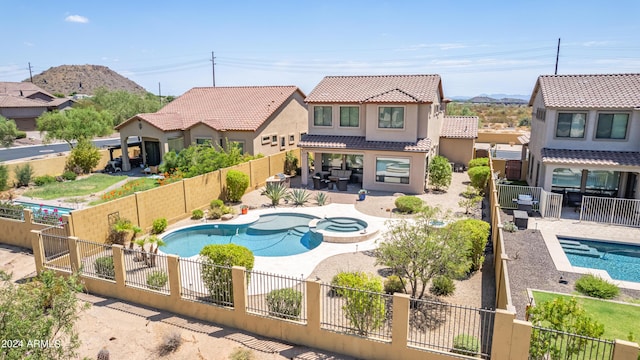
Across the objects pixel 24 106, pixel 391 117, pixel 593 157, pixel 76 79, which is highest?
pixel 76 79

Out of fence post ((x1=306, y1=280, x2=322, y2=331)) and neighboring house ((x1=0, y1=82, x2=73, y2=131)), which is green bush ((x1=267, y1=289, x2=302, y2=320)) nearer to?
fence post ((x1=306, y1=280, x2=322, y2=331))

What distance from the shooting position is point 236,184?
25078 mm

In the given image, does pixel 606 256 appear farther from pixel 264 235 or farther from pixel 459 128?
pixel 459 128

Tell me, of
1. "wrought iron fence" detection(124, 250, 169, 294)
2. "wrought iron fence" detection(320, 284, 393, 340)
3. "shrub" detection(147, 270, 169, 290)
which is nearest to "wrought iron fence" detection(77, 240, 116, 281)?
"wrought iron fence" detection(124, 250, 169, 294)

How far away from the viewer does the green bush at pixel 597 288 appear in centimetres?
1365

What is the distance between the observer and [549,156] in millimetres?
23078

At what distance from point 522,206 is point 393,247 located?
1278 cm

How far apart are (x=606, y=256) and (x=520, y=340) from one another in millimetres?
11730

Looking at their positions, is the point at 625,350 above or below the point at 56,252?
above

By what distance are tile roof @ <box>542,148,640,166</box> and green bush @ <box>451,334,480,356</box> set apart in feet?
52.6

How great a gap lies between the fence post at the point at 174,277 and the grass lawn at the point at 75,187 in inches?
684

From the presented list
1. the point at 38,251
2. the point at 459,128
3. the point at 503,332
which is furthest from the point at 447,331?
the point at 459,128

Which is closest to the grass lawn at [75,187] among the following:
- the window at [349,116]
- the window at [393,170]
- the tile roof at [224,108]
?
the tile roof at [224,108]

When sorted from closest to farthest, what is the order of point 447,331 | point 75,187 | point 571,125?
point 447,331, point 571,125, point 75,187
